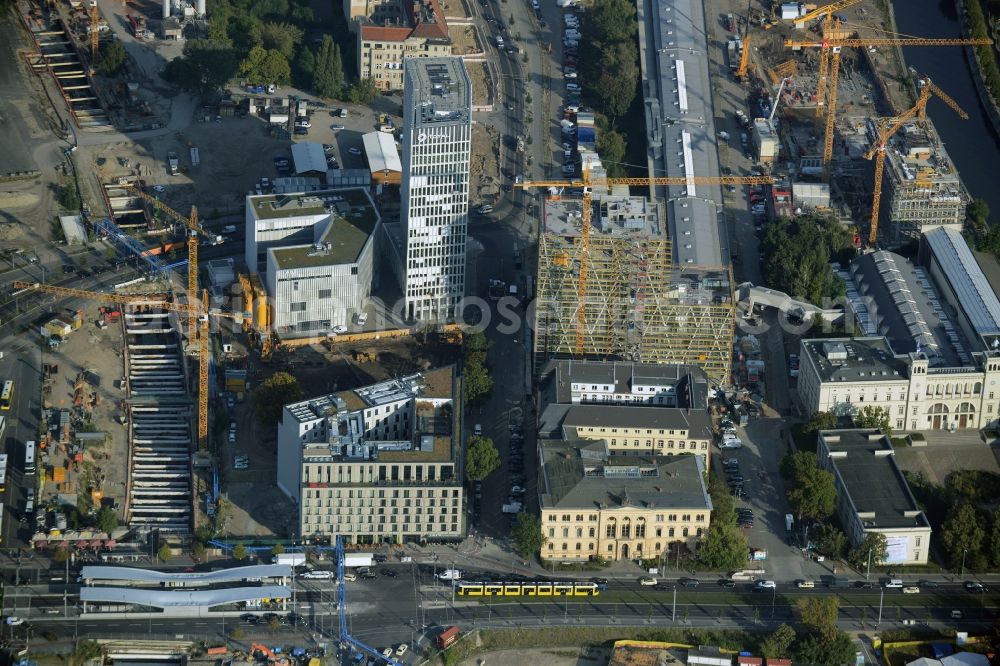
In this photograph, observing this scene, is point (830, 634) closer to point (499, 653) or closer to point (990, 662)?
point (990, 662)

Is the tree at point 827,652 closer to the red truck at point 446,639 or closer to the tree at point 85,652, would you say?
the red truck at point 446,639

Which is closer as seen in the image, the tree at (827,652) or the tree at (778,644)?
the tree at (827,652)

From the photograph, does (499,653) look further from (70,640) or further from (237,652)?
(70,640)

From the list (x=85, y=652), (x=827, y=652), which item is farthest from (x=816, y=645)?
(x=85, y=652)

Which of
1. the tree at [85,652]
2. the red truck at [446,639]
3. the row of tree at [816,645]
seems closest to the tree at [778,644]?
the row of tree at [816,645]

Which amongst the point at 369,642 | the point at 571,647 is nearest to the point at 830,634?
the point at 571,647

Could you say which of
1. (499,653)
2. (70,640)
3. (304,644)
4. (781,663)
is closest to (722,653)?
(781,663)

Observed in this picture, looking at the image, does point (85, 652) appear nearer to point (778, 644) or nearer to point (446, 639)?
point (446, 639)
